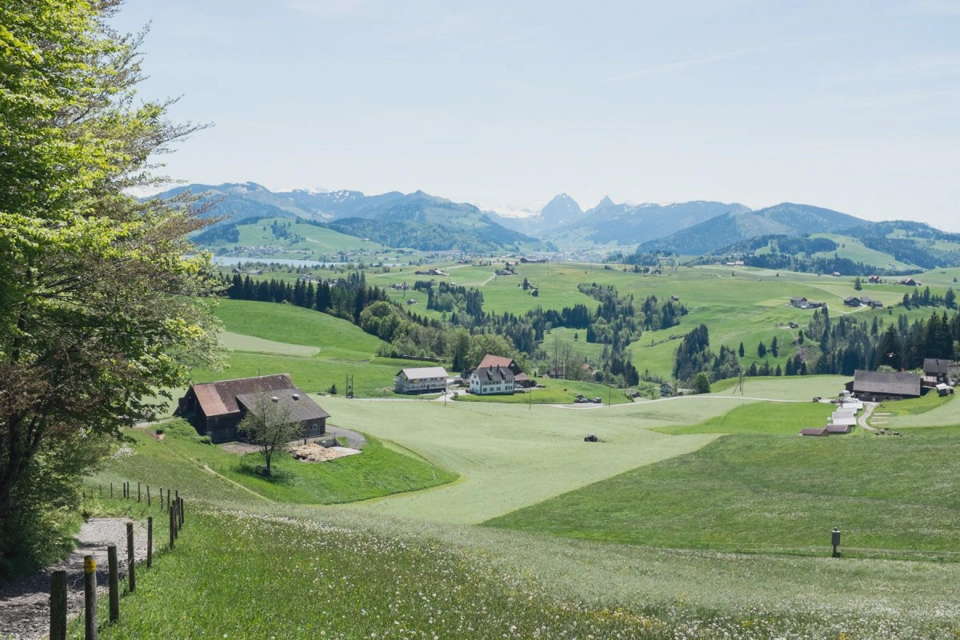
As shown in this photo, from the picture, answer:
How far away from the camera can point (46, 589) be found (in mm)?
19891

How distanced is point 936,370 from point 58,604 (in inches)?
7118

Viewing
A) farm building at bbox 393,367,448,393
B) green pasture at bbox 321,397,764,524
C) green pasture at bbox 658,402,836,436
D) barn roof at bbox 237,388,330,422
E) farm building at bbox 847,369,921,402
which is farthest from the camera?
farm building at bbox 393,367,448,393

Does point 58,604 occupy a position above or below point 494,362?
above

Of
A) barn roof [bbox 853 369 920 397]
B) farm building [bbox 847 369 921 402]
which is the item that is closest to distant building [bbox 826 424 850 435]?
farm building [bbox 847 369 921 402]

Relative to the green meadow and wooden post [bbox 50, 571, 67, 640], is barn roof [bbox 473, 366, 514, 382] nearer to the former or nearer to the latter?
the green meadow

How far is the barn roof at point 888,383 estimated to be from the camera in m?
150

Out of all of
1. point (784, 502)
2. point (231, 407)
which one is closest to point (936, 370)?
point (784, 502)

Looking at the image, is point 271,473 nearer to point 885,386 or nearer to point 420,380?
point 420,380

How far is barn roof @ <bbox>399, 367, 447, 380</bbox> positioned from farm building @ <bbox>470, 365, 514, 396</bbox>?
7.96 metres

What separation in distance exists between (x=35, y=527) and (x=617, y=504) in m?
48.8

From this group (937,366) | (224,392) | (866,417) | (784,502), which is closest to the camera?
(784,502)

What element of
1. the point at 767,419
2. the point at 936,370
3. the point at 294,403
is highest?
the point at 936,370

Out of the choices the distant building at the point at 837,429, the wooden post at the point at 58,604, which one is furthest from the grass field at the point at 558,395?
the wooden post at the point at 58,604

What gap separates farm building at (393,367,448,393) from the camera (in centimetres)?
15950
